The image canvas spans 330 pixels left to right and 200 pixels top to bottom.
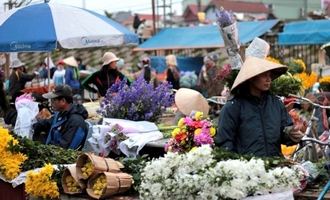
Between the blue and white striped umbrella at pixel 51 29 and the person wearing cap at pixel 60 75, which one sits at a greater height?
the blue and white striped umbrella at pixel 51 29

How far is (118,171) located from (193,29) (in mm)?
18896

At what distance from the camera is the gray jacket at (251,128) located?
459cm

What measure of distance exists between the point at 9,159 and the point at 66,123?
1030mm

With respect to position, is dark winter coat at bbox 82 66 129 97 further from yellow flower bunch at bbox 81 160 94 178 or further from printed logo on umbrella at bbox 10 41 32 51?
yellow flower bunch at bbox 81 160 94 178

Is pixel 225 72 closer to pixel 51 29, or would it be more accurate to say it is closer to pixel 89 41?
pixel 89 41

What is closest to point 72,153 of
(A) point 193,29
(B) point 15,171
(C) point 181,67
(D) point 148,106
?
(B) point 15,171

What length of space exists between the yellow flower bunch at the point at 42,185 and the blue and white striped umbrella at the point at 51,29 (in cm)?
279

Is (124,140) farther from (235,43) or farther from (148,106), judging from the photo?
(235,43)

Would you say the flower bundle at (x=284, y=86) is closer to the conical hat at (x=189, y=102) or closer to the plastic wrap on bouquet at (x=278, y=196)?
the conical hat at (x=189, y=102)

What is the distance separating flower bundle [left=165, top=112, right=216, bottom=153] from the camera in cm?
532

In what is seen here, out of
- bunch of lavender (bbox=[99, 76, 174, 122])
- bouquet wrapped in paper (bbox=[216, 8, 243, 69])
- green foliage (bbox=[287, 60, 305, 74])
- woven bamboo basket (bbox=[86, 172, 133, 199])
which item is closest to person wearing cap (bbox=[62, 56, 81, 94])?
green foliage (bbox=[287, 60, 305, 74])

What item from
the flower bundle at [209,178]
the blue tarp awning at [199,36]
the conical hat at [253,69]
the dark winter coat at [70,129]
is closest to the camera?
the flower bundle at [209,178]

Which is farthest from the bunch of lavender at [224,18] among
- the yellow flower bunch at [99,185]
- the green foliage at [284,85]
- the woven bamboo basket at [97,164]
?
the yellow flower bunch at [99,185]

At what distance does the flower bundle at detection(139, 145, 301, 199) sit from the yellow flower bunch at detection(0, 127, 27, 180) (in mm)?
2022
